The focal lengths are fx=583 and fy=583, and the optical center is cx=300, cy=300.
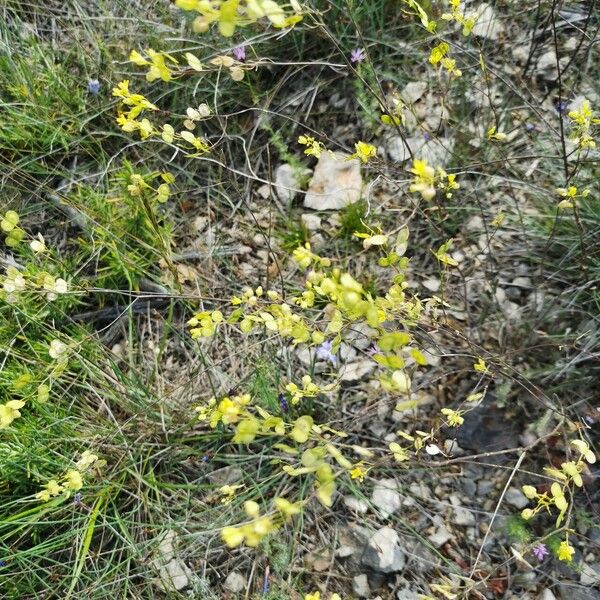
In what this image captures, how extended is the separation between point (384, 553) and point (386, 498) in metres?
0.19

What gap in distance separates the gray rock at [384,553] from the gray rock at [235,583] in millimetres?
443

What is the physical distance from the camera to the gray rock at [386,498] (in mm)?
2102

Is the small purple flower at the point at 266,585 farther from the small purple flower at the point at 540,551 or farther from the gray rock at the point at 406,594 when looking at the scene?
the small purple flower at the point at 540,551

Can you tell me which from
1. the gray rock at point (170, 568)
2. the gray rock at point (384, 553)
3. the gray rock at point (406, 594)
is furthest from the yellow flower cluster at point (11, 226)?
the gray rock at point (406, 594)

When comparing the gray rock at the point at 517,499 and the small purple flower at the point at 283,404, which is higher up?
the gray rock at the point at 517,499

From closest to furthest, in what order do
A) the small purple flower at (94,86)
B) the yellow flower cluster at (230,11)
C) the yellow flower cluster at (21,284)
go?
the yellow flower cluster at (230,11) → the yellow flower cluster at (21,284) → the small purple flower at (94,86)

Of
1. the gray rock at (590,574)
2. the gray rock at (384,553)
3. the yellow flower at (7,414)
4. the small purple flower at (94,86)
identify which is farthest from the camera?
the small purple flower at (94,86)

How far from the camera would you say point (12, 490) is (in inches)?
89.7

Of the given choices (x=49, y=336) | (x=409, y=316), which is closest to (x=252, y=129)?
(x=49, y=336)

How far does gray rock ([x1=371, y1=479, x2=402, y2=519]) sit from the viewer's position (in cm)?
210

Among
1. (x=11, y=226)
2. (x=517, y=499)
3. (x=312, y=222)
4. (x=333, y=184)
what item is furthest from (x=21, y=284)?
(x=517, y=499)

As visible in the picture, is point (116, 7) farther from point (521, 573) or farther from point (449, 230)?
point (521, 573)

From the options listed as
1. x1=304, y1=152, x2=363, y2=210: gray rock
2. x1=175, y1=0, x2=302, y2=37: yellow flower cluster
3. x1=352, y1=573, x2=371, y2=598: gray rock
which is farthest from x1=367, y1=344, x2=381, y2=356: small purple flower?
x1=175, y1=0, x2=302, y2=37: yellow flower cluster

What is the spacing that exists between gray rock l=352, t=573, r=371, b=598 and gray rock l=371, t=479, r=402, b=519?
0.72 ft
